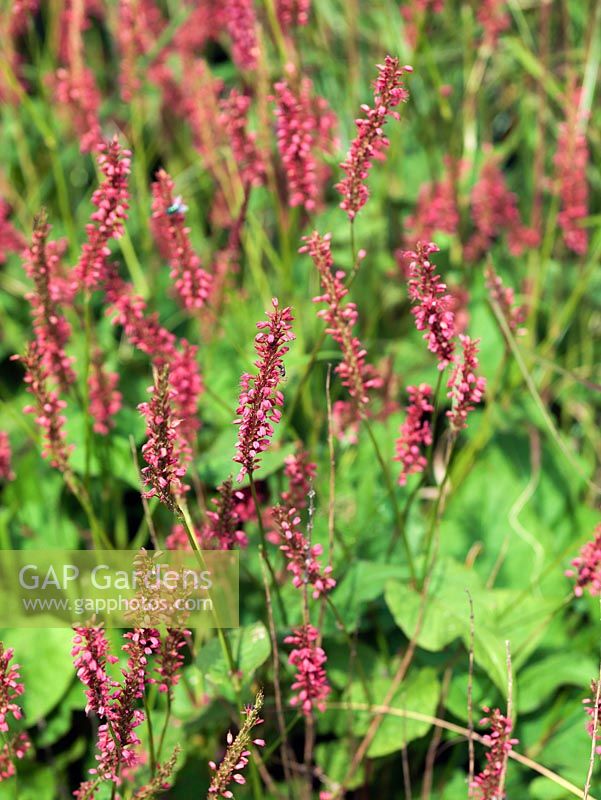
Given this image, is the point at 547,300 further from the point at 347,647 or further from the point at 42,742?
the point at 42,742

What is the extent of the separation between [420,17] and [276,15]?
0.48 metres

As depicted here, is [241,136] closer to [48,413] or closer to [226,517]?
[48,413]

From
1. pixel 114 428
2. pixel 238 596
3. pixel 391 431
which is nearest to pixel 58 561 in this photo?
pixel 114 428

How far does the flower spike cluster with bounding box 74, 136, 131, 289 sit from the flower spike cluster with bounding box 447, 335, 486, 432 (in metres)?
0.63

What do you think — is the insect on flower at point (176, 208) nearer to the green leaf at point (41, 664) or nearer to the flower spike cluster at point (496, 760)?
the green leaf at point (41, 664)

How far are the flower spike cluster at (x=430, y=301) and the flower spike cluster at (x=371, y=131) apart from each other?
191 mm

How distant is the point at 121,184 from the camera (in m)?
1.58

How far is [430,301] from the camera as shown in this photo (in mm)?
1404

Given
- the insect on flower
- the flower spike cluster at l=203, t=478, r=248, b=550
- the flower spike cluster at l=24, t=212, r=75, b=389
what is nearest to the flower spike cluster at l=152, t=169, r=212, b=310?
the insect on flower

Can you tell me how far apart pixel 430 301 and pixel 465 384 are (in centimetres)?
Result: 16

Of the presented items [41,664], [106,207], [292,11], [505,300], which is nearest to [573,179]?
[505,300]

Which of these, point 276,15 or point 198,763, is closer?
point 198,763

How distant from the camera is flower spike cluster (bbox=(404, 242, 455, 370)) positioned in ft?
4.51

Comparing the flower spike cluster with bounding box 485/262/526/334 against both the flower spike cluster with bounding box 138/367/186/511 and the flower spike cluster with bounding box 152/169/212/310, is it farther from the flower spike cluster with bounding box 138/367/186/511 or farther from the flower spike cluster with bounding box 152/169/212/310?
the flower spike cluster with bounding box 138/367/186/511
